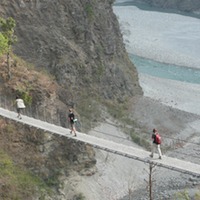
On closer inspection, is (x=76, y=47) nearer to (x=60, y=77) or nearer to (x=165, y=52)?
(x=60, y=77)

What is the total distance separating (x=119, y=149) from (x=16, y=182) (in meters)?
6.78

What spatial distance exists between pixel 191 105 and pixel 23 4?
20681 mm

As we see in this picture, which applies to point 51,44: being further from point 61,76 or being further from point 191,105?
point 191,105

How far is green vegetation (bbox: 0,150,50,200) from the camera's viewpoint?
33.7m

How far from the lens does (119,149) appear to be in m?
32.4

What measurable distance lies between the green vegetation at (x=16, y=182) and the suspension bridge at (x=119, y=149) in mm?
2808

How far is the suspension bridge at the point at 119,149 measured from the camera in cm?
2994

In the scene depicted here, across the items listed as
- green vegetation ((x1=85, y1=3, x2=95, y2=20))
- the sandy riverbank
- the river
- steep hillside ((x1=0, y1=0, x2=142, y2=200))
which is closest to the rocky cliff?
the river

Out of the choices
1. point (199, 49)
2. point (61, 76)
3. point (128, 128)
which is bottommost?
point (199, 49)

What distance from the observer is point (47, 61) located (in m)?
48.1

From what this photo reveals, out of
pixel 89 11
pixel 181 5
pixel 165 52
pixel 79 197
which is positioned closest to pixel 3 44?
pixel 79 197

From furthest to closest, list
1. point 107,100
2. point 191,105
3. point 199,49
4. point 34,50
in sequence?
point 199,49 → point 191,105 → point 107,100 → point 34,50

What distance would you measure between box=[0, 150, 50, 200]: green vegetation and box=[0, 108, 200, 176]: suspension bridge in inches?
111

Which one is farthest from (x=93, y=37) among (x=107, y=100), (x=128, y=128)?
Answer: (x=128, y=128)
